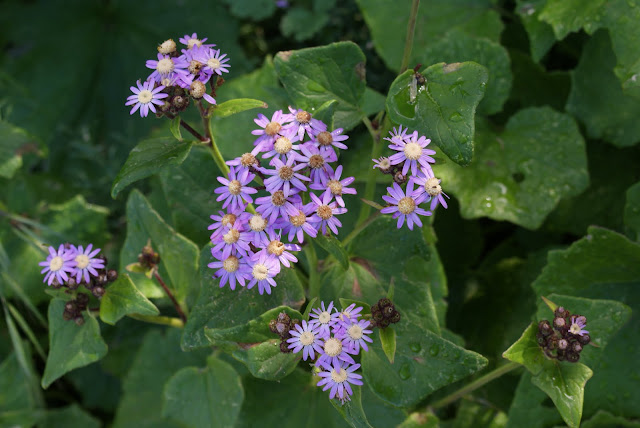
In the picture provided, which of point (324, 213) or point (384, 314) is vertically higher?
point (324, 213)

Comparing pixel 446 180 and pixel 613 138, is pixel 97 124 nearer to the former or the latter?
pixel 446 180

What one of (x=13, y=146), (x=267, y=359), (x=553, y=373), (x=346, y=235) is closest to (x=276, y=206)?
(x=267, y=359)

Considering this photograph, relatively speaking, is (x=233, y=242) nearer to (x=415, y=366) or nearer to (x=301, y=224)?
(x=301, y=224)

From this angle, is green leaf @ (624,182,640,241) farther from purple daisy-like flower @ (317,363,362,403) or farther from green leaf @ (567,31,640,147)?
purple daisy-like flower @ (317,363,362,403)

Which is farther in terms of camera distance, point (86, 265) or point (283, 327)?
point (86, 265)

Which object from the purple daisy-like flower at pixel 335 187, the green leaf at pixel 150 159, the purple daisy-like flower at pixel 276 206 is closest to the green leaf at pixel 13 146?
the green leaf at pixel 150 159

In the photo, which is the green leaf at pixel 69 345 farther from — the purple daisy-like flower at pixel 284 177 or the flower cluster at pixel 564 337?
the flower cluster at pixel 564 337

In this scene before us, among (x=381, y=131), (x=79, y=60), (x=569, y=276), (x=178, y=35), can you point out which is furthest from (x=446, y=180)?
(x=79, y=60)
